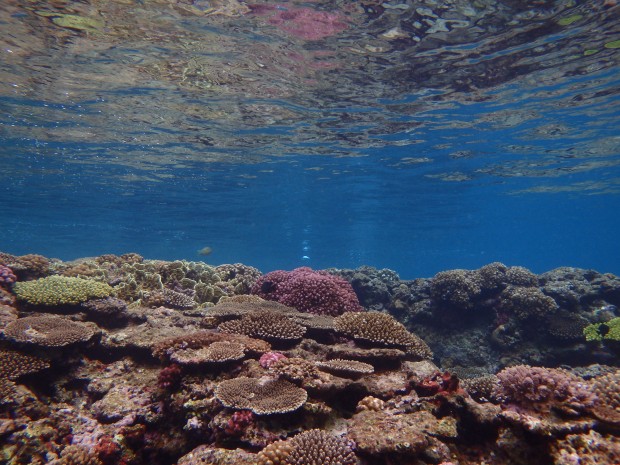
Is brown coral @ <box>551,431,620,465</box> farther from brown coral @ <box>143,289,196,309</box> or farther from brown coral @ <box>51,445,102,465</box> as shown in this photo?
brown coral @ <box>143,289,196,309</box>

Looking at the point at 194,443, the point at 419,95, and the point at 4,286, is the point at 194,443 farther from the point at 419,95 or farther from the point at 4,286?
the point at 419,95

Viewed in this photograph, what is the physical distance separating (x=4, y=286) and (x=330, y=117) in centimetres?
1725

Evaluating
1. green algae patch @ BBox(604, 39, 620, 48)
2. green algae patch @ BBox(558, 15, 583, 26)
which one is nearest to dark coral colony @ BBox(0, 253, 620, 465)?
green algae patch @ BBox(558, 15, 583, 26)

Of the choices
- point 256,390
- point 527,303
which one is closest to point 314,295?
point 256,390

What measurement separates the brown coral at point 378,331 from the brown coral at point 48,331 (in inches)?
163

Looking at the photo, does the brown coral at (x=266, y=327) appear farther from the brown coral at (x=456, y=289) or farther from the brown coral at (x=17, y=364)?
the brown coral at (x=456, y=289)

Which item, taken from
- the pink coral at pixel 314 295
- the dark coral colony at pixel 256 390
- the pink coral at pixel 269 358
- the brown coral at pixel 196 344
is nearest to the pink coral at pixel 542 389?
the dark coral colony at pixel 256 390

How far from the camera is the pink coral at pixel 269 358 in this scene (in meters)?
5.25

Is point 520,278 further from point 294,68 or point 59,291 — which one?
point 59,291

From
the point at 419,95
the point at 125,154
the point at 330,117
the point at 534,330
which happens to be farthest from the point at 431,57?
the point at 125,154

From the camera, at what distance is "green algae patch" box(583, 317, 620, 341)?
11094 millimetres

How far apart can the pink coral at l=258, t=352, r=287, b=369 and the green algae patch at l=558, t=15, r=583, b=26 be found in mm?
14788

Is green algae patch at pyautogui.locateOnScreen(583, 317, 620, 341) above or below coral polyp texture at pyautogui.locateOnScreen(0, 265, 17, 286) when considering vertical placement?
below

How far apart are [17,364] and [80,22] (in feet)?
39.5
